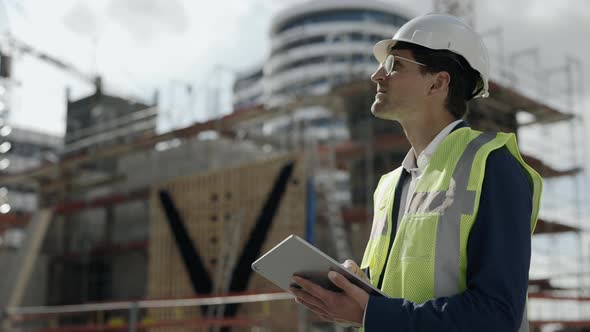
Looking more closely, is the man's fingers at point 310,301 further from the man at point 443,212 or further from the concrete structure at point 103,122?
the concrete structure at point 103,122

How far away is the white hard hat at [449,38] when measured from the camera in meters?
2.05

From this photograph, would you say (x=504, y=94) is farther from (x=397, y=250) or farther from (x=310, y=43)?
(x=310, y=43)

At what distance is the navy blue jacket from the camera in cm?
168

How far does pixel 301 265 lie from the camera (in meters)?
1.86

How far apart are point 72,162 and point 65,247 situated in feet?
12.2

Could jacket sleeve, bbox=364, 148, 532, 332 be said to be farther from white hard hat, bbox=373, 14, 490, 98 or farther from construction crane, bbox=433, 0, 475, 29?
construction crane, bbox=433, 0, 475, 29

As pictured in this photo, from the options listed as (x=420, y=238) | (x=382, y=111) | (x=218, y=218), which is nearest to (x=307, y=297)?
(x=420, y=238)

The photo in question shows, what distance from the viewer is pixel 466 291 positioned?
1.72m

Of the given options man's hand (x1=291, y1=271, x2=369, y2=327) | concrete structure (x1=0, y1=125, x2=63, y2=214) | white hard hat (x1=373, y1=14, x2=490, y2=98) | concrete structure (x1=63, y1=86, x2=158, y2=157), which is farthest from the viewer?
concrete structure (x1=0, y1=125, x2=63, y2=214)

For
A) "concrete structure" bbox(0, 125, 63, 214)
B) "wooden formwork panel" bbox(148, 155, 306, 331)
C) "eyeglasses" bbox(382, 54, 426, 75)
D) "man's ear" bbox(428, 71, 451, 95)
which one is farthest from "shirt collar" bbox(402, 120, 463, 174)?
"concrete structure" bbox(0, 125, 63, 214)

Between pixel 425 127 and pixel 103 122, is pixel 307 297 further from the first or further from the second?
pixel 103 122

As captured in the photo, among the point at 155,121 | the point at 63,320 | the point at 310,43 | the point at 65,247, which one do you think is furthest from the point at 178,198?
the point at 310,43

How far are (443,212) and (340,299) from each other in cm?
34

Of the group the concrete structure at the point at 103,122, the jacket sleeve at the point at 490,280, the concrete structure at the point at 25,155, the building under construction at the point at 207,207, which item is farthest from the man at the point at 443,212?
the concrete structure at the point at 25,155
